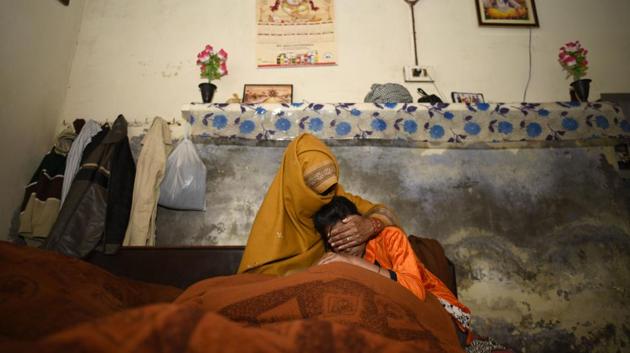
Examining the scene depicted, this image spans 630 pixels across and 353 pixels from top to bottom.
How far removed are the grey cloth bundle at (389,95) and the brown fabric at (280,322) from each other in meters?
1.77

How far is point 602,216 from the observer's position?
2.41 meters

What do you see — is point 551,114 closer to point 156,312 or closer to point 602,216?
point 602,216

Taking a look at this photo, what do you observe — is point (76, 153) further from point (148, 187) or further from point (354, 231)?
point (354, 231)

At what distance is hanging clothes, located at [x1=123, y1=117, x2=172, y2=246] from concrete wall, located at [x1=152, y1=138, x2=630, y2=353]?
0.90 feet

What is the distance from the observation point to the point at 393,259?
147cm

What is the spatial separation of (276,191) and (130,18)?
102 inches

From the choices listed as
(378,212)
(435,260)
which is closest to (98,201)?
(378,212)

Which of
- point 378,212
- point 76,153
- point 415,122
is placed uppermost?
point 415,122

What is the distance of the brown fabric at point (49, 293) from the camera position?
2.21ft

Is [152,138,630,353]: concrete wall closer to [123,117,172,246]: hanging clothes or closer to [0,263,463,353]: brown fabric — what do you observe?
[123,117,172,246]: hanging clothes

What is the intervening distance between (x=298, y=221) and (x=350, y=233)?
13.8 inches

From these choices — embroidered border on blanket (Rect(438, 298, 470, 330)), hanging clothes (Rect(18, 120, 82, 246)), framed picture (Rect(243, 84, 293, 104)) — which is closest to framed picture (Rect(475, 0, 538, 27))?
framed picture (Rect(243, 84, 293, 104))

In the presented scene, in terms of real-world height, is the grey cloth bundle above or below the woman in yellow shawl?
A: above

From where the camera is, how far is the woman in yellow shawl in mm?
1652
